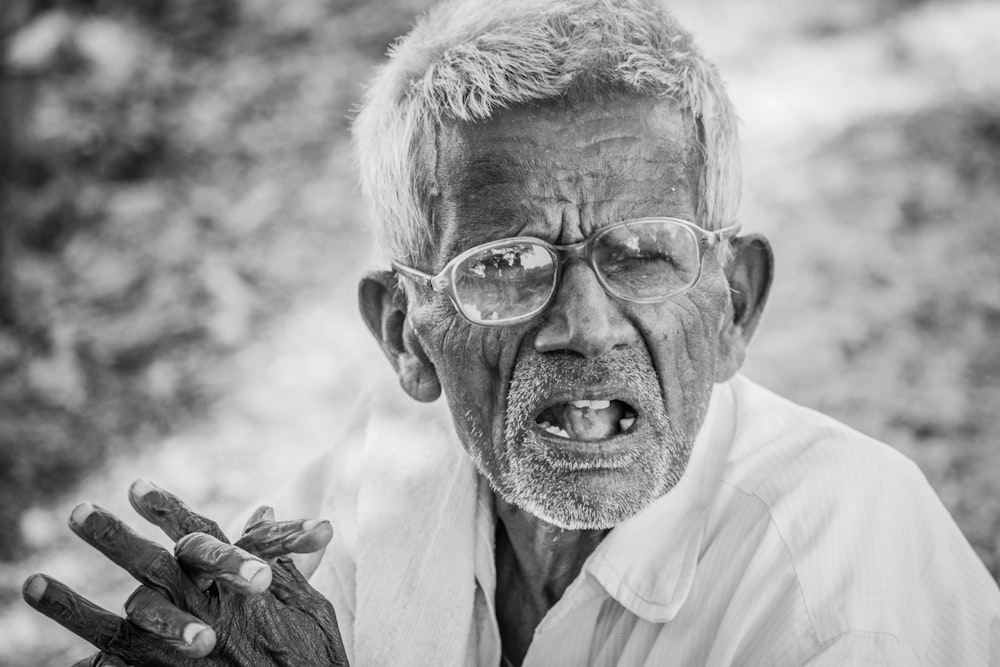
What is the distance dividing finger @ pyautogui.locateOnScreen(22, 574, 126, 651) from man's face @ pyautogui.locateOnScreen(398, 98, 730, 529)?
0.85 meters

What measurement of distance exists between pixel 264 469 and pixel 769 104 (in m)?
3.44

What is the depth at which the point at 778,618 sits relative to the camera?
6.20 ft

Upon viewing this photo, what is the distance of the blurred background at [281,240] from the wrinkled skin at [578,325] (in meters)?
1.84

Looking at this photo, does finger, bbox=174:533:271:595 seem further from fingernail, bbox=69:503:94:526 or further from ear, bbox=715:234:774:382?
ear, bbox=715:234:774:382

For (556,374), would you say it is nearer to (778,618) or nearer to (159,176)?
(778,618)

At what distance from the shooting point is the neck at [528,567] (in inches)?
94.0

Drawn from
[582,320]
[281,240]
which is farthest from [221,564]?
[281,240]

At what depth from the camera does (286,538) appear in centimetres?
185

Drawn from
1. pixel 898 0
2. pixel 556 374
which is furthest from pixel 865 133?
pixel 556 374

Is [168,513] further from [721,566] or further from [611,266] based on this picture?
[721,566]

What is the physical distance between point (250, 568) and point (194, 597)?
0.17 m

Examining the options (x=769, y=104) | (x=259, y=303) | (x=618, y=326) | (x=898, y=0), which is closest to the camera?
(x=618, y=326)

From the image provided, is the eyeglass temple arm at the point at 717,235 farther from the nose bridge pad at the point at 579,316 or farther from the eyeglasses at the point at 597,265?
the nose bridge pad at the point at 579,316

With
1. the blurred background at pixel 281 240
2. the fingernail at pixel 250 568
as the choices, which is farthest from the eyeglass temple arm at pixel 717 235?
the blurred background at pixel 281 240
